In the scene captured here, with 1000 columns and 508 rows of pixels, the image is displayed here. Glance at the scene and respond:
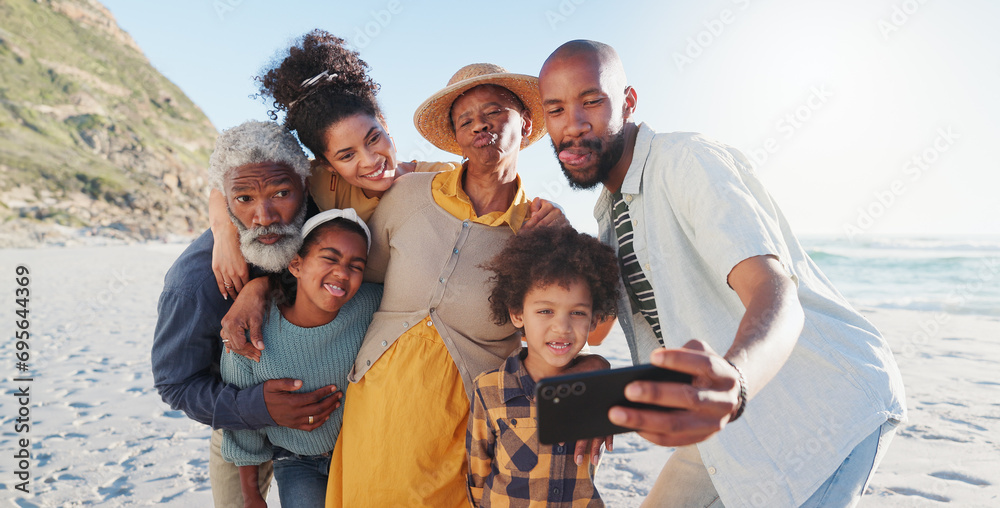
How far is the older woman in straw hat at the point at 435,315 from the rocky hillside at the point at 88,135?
3048 centimetres

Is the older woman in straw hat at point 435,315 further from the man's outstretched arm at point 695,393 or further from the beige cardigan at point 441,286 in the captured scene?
the man's outstretched arm at point 695,393

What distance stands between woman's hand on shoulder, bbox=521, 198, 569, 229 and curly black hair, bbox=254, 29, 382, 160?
102cm

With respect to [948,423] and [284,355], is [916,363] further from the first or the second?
[284,355]

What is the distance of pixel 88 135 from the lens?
4634 centimetres

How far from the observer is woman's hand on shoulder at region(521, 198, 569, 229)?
2.69m

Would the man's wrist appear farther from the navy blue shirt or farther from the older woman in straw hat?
the navy blue shirt

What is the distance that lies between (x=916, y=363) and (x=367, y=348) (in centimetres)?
809

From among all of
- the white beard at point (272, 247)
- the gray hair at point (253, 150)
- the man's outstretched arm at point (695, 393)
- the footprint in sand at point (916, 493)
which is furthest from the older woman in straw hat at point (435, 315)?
the footprint in sand at point (916, 493)

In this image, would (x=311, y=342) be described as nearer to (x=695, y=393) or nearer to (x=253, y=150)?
(x=253, y=150)

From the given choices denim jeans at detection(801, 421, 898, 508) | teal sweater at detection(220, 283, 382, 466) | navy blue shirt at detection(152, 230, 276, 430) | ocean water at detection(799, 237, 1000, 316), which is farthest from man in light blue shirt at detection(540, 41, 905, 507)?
ocean water at detection(799, 237, 1000, 316)

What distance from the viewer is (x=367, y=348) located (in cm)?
266

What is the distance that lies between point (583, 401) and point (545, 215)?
1623mm

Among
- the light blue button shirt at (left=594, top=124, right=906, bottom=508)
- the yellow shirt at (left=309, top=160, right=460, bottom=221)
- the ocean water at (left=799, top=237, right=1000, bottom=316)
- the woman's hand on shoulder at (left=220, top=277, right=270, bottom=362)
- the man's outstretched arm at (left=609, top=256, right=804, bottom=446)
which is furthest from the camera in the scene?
the ocean water at (left=799, top=237, right=1000, bottom=316)

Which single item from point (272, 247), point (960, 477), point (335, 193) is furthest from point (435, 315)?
point (960, 477)
